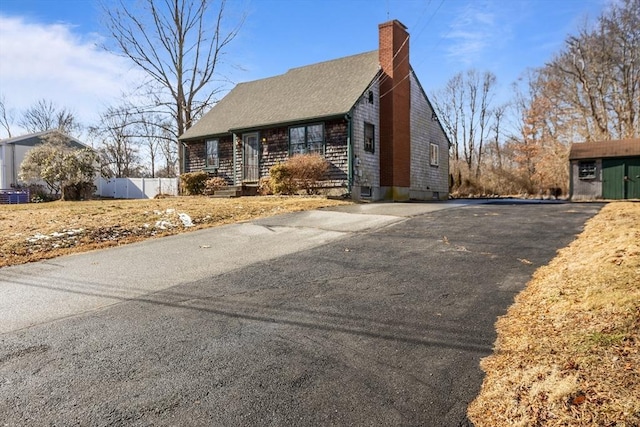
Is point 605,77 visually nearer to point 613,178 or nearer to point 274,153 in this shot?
point 613,178

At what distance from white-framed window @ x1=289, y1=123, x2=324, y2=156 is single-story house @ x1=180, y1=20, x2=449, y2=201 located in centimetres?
4

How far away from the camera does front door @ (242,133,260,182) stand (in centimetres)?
1916

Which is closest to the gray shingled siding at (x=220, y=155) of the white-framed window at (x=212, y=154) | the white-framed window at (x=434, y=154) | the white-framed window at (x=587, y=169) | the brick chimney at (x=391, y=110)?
the white-framed window at (x=212, y=154)

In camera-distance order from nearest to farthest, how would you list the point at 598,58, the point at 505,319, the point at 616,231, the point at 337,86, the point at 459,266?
the point at 505,319
the point at 459,266
the point at 616,231
the point at 337,86
the point at 598,58

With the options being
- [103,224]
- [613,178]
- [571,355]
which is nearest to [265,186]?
[103,224]

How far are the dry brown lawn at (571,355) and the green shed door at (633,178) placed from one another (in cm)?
1901

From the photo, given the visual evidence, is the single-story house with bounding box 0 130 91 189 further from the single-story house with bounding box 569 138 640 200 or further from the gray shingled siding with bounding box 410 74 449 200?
the single-story house with bounding box 569 138 640 200

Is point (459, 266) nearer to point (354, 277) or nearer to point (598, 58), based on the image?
point (354, 277)

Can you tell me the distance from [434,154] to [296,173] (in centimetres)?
1047

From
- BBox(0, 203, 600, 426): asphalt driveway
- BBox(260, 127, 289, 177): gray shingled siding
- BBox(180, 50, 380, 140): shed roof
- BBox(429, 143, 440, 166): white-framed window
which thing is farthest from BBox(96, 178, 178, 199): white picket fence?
BBox(0, 203, 600, 426): asphalt driveway

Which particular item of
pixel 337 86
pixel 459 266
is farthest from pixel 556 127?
pixel 459 266

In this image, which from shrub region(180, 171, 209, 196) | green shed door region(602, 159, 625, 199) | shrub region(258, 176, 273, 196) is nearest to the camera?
shrub region(258, 176, 273, 196)

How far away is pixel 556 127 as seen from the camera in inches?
1328

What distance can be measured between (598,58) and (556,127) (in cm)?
665
